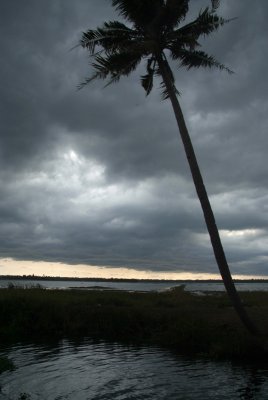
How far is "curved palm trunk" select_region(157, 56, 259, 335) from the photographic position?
17984 mm

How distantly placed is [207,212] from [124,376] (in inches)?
299

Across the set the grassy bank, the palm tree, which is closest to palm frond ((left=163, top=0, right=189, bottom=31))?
the palm tree

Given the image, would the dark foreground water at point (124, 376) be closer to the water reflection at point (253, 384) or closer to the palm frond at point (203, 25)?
the water reflection at point (253, 384)

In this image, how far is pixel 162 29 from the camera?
773 inches

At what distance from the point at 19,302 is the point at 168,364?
13.4 m

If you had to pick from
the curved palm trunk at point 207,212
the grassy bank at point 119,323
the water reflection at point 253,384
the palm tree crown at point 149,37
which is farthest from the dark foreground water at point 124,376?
the palm tree crown at point 149,37

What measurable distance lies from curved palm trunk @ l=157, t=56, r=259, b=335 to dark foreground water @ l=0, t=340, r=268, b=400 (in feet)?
8.58

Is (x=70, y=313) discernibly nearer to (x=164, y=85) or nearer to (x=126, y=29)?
→ (x=164, y=85)

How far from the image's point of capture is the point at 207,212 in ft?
59.8

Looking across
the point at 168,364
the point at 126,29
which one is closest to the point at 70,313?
the point at 168,364

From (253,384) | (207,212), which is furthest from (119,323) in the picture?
(253,384)

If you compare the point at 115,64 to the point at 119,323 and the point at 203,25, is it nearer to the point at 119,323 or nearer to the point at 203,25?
the point at 203,25

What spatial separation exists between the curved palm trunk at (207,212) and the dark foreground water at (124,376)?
8.58 ft

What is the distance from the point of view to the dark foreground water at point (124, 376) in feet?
42.8
